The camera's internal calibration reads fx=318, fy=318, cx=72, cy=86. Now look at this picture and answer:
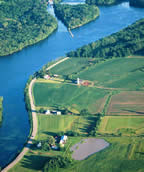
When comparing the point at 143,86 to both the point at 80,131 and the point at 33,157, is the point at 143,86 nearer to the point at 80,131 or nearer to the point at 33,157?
the point at 80,131

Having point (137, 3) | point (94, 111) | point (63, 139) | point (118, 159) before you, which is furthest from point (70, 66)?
point (137, 3)

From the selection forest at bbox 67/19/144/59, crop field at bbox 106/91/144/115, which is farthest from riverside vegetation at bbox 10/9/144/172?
forest at bbox 67/19/144/59

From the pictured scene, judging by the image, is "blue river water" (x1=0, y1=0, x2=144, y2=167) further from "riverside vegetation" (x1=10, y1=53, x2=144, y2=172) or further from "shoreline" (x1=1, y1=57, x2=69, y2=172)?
"riverside vegetation" (x1=10, y1=53, x2=144, y2=172)

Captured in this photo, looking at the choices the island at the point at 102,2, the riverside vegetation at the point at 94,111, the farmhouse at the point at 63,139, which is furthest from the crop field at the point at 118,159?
the island at the point at 102,2

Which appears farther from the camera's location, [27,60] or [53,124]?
[27,60]

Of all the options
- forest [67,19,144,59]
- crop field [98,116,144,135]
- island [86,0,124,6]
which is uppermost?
island [86,0,124,6]

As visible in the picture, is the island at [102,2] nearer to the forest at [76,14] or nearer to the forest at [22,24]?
the forest at [76,14]

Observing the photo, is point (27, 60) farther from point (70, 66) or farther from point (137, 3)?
point (137, 3)
